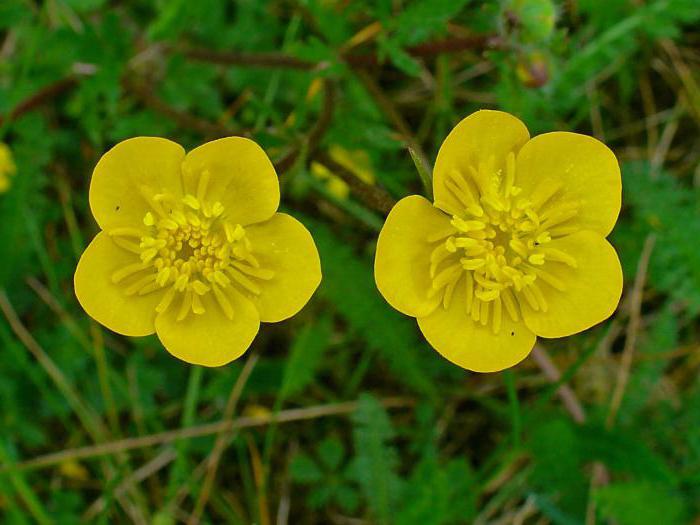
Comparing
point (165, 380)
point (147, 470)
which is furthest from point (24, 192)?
point (147, 470)

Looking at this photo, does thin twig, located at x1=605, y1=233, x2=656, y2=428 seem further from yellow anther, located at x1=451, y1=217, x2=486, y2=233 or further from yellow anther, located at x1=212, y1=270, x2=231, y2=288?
yellow anther, located at x1=212, y1=270, x2=231, y2=288

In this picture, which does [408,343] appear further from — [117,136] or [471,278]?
[117,136]

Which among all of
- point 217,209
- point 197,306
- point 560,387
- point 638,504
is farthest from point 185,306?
point 638,504

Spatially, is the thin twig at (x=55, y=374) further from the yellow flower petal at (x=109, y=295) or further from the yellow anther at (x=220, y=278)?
the yellow anther at (x=220, y=278)

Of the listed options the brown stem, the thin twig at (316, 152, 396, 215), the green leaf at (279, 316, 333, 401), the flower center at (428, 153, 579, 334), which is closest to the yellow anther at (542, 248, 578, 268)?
the flower center at (428, 153, 579, 334)

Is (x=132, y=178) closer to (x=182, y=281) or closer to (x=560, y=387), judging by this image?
(x=182, y=281)

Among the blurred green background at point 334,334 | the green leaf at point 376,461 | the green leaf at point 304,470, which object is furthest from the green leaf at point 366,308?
the green leaf at point 304,470

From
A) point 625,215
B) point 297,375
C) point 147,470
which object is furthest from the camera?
point 625,215
